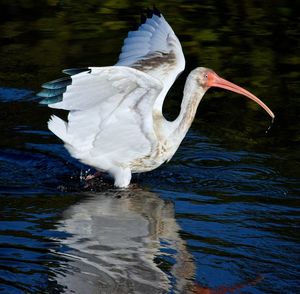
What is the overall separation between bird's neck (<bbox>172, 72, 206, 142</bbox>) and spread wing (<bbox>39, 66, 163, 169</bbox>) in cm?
34

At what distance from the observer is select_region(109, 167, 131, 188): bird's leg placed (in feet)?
31.8

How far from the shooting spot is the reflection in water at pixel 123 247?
7105 millimetres

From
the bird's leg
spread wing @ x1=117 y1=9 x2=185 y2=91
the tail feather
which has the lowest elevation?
the bird's leg

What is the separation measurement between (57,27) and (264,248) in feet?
28.2

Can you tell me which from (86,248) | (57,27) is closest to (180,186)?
(86,248)

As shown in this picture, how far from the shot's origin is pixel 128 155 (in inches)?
381

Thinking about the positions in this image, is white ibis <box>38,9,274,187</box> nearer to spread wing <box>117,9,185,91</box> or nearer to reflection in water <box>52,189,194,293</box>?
spread wing <box>117,9,185,91</box>

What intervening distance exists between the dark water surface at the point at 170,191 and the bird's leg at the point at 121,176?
11cm

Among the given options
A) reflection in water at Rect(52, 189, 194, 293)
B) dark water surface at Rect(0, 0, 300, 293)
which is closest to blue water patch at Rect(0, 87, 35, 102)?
dark water surface at Rect(0, 0, 300, 293)

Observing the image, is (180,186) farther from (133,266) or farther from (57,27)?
(57,27)

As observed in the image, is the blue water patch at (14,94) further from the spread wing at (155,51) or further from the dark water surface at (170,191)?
the spread wing at (155,51)

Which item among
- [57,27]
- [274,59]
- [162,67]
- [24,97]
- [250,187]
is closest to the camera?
[250,187]

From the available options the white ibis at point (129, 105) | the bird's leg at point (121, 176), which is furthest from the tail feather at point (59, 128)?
the bird's leg at point (121, 176)

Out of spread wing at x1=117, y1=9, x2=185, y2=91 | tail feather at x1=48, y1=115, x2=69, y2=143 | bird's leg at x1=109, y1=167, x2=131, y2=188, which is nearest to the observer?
tail feather at x1=48, y1=115, x2=69, y2=143
